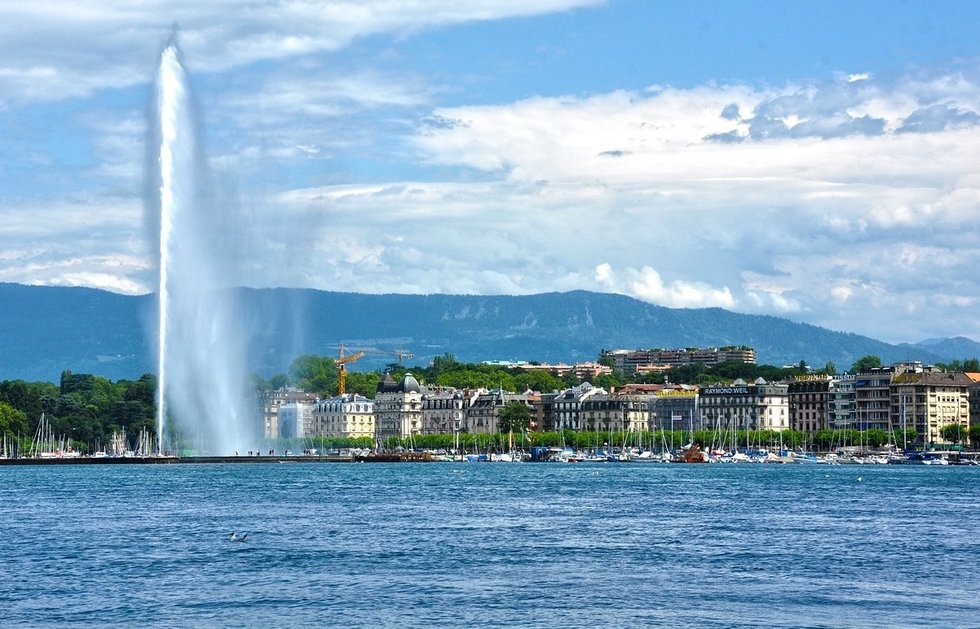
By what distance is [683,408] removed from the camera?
174 meters

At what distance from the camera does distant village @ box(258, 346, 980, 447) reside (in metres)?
153

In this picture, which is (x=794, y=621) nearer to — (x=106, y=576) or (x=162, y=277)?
(x=106, y=576)

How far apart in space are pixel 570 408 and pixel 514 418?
385 inches

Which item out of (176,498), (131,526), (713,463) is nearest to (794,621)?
(131,526)

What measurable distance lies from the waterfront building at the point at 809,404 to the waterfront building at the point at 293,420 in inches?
2238

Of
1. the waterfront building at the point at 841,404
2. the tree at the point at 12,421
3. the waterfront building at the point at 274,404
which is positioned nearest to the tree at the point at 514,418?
the waterfront building at the point at 274,404

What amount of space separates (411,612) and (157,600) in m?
5.16

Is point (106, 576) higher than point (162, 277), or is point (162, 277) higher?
point (162, 277)

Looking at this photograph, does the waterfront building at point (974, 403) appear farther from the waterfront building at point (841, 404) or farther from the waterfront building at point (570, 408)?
the waterfront building at point (570, 408)

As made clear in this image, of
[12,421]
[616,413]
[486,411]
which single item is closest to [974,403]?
[616,413]

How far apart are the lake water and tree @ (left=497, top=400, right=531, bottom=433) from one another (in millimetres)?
103369

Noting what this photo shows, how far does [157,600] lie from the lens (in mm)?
31062

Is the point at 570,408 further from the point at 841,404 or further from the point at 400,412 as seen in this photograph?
the point at 841,404

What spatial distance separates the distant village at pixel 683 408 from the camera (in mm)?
152875
